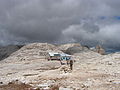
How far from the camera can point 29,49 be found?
308 ft

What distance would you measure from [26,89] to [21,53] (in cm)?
7723

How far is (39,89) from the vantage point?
1274 centimetres

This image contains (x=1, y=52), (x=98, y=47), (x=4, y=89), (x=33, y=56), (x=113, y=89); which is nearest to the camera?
(x=113, y=89)

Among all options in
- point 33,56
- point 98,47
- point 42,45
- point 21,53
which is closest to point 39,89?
point 33,56

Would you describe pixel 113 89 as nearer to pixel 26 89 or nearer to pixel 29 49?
pixel 26 89

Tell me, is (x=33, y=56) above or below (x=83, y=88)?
above

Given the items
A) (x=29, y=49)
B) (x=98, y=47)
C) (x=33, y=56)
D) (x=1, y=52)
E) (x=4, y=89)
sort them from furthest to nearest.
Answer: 1. (x=98, y=47)
2. (x=1, y=52)
3. (x=29, y=49)
4. (x=33, y=56)
5. (x=4, y=89)

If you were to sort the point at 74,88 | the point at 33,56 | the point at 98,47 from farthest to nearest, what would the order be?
the point at 98,47, the point at 33,56, the point at 74,88

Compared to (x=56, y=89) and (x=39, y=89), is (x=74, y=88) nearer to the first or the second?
(x=56, y=89)

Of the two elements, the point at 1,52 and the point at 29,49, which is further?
the point at 1,52

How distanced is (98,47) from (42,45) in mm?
67948

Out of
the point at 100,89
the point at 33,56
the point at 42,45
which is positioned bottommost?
the point at 100,89

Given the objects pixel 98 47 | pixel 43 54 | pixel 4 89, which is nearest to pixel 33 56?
pixel 43 54

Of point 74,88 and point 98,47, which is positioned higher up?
point 98,47
